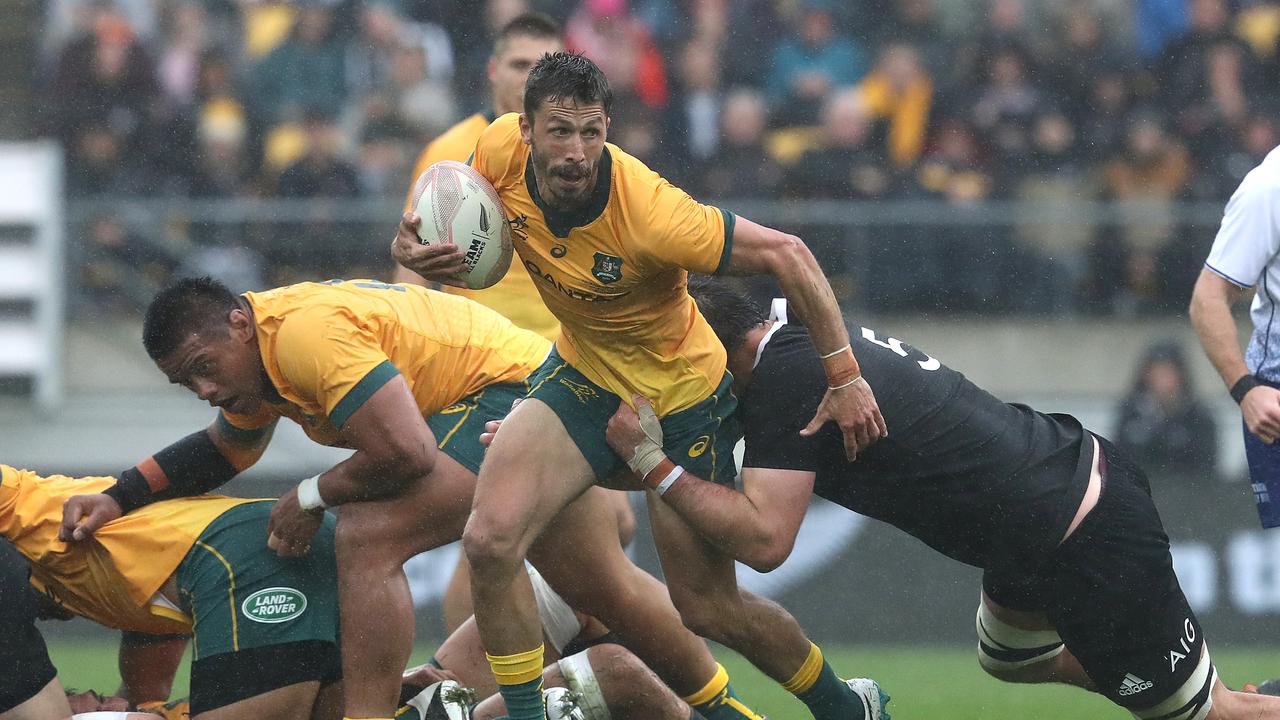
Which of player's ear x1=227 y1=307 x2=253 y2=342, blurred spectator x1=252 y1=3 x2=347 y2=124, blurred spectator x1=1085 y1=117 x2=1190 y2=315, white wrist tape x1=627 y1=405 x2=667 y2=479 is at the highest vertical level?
player's ear x1=227 y1=307 x2=253 y2=342

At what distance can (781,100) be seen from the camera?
42.4 feet

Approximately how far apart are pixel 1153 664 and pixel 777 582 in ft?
17.1

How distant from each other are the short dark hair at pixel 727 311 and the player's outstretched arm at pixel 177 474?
5.40ft

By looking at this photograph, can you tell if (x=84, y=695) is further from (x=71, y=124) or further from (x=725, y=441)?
(x=71, y=124)

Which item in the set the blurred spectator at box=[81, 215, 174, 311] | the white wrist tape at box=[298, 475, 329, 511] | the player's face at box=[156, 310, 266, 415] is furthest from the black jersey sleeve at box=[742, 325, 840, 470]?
the blurred spectator at box=[81, 215, 174, 311]

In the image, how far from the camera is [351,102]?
42.4ft

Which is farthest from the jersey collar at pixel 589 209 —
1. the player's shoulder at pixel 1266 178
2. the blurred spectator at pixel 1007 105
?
the blurred spectator at pixel 1007 105

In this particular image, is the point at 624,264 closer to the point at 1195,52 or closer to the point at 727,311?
the point at 727,311

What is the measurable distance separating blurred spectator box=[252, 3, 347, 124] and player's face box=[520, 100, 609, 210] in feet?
26.3

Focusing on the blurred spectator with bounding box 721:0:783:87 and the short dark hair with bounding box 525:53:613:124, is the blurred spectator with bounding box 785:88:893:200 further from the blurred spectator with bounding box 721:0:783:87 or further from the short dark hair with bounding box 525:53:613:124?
the short dark hair with bounding box 525:53:613:124

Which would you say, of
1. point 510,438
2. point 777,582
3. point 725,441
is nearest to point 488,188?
point 510,438

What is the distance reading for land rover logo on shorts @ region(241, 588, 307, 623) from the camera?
217 inches

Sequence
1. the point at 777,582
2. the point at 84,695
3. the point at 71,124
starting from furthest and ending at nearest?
the point at 71,124 < the point at 777,582 < the point at 84,695

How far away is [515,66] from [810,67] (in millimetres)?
6156
